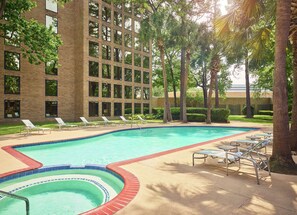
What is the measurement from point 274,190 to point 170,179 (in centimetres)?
227

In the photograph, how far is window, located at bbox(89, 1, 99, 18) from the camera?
29.6 metres

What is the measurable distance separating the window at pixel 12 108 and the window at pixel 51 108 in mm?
2844

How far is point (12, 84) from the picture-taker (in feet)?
77.3

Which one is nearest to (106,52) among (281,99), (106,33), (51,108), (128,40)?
(106,33)

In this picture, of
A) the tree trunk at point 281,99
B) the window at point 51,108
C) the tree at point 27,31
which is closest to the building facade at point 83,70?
the window at point 51,108

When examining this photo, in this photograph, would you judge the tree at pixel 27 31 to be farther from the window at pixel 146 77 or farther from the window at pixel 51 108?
the window at pixel 146 77

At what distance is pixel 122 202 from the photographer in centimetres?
430

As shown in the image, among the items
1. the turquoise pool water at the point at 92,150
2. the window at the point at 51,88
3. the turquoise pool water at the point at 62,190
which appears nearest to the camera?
the turquoise pool water at the point at 62,190

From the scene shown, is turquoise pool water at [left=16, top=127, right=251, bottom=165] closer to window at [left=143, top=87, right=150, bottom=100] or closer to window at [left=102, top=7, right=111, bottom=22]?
window at [left=102, top=7, right=111, bottom=22]

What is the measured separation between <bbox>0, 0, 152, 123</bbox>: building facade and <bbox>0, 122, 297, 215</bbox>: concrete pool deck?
18.6 m

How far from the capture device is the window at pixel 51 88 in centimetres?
2608

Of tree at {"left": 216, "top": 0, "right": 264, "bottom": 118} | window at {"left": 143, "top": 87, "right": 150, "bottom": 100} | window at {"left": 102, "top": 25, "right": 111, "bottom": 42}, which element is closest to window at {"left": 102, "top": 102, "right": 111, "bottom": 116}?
window at {"left": 143, "top": 87, "right": 150, "bottom": 100}

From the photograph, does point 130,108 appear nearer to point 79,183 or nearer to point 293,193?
point 79,183

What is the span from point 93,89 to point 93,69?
8.14 ft
